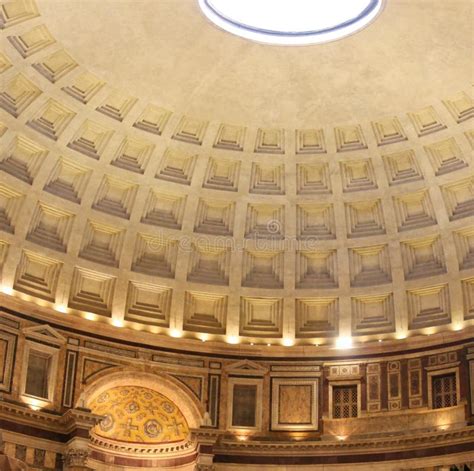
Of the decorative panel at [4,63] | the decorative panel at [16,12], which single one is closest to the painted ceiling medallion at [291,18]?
the decorative panel at [16,12]

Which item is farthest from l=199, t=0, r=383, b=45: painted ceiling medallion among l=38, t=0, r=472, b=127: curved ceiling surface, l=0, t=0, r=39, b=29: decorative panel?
Answer: l=0, t=0, r=39, b=29: decorative panel

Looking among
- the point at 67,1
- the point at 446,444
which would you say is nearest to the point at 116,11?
the point at 67,1

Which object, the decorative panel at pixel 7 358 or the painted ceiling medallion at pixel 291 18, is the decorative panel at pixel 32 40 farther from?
the decorative panel at pixel 7 358

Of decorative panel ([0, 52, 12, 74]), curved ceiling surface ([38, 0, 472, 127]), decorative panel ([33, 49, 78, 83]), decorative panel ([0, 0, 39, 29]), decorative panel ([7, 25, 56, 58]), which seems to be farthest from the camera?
decorative panel ([33, 49, 78, 83])

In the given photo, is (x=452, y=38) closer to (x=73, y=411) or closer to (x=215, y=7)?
(x=215, y=7)

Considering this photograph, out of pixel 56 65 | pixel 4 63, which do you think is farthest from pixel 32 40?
pixel 56 65

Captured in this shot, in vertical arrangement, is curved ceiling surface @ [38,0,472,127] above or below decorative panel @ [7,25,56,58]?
above

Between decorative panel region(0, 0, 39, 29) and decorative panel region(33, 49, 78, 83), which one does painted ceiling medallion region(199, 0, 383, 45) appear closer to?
decorative panel region(33, 49, 78, 83)

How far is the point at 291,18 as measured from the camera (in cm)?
4928

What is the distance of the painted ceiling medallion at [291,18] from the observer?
47438mm

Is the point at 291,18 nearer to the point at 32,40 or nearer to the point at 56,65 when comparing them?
the point at 56,65

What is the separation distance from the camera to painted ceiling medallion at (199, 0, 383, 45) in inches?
1868

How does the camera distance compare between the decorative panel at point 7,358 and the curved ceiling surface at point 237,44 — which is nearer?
the curved ceiling surface at point 237,44

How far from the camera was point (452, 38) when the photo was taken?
47438mm
